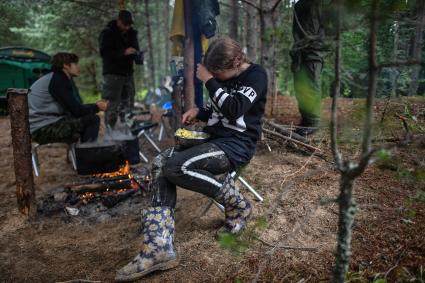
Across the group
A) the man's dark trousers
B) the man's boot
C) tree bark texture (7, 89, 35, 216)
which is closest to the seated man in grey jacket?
tree bark texture (7, 89, 35, 216)

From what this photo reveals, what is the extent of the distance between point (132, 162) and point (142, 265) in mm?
2744

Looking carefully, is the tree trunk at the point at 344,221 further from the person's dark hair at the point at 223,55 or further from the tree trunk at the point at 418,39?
the person's dark hair at the point at 223,55

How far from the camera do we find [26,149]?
3.12 meters

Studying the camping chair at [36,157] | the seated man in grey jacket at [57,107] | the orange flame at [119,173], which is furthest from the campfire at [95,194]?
the camping chair at [36,157]

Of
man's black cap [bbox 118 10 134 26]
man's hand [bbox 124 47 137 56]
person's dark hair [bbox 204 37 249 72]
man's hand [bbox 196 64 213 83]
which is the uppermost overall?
man's black cap [bbox 118 10 134 26]

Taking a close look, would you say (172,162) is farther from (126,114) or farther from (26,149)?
(126,114)

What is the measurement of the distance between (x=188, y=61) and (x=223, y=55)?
93.1 inches

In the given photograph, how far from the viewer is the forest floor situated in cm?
207

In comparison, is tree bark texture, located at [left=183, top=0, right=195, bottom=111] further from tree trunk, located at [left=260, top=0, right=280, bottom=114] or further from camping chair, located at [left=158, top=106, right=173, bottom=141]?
tree trunk, located at [left=260, top=0, right=280, bottom=114]

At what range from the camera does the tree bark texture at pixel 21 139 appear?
10.0 ft

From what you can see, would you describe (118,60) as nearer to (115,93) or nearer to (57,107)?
(115,93)

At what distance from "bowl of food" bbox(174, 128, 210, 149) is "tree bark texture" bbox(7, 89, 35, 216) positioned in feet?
4.92

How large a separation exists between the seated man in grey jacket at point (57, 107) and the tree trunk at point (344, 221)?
148 inches

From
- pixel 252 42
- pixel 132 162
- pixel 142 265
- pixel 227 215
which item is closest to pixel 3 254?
pixel 142 265
